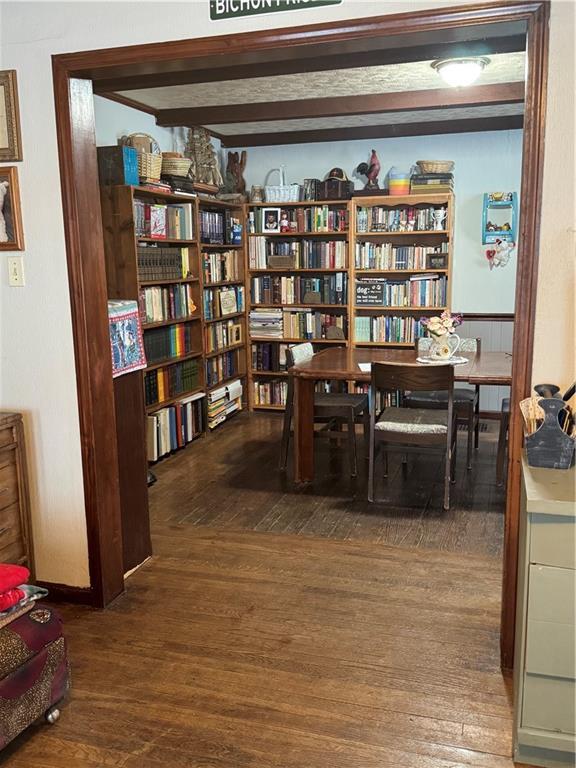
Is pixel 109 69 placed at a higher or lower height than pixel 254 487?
higher

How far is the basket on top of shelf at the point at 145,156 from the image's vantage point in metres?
4.40

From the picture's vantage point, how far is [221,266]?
576 cm

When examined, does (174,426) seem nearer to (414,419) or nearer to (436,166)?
(414,419)

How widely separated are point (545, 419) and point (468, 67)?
8.71ft

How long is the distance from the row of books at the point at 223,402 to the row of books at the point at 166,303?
2.49 ft

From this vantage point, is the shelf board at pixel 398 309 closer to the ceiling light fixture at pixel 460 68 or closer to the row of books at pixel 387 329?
the row of books at pixel 387 329

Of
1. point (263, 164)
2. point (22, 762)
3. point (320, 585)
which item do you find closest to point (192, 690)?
point (22, 762)

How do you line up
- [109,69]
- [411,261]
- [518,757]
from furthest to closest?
[411,261] → [109,69] → [518,757]

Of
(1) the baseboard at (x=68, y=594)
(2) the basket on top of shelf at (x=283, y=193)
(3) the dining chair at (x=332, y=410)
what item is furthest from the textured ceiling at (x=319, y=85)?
(1) the baseboard at (x=68, y=594)

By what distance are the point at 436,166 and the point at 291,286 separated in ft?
5.18

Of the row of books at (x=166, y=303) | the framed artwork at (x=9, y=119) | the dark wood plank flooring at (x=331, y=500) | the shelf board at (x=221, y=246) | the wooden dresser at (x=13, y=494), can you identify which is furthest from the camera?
the shelf board at (x=221, y=246)

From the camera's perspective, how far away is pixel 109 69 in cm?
242

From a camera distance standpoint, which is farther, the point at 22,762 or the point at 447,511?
the point at 447,511

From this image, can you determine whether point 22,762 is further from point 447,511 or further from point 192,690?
point 447,511
